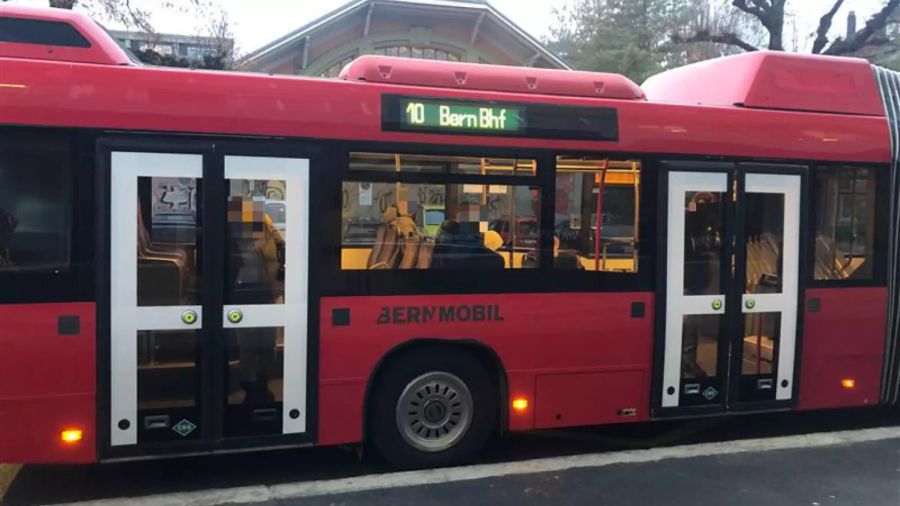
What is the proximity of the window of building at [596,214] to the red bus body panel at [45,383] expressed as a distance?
318 centimetres

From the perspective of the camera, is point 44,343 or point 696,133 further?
point 696,133

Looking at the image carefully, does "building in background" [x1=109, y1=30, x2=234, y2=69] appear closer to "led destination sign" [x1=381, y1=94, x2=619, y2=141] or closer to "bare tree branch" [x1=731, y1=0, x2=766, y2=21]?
"bare tree branch" [x1=731, y1=0, x2=766, y2=21]

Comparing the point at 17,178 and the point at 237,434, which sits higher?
the point at 17,178

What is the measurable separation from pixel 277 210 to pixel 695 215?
10.3ft

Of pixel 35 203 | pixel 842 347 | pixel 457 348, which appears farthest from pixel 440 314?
pixel 842 347

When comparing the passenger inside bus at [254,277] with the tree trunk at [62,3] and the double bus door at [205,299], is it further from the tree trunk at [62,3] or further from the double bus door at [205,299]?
the tree trunk at [62,3]

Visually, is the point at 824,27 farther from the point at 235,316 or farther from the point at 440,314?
the point at 235,316

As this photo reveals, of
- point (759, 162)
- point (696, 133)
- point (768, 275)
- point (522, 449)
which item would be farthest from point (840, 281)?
point (522, 449)

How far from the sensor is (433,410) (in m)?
5.39

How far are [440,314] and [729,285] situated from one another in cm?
235

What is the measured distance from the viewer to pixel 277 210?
4883 millimetres

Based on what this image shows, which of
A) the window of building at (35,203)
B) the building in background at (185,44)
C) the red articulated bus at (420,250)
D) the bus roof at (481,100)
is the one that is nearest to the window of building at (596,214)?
the red articulated bus at (420,250)

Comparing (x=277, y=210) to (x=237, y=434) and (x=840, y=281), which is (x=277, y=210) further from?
(x=840, y=281)

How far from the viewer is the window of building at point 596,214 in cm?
546
